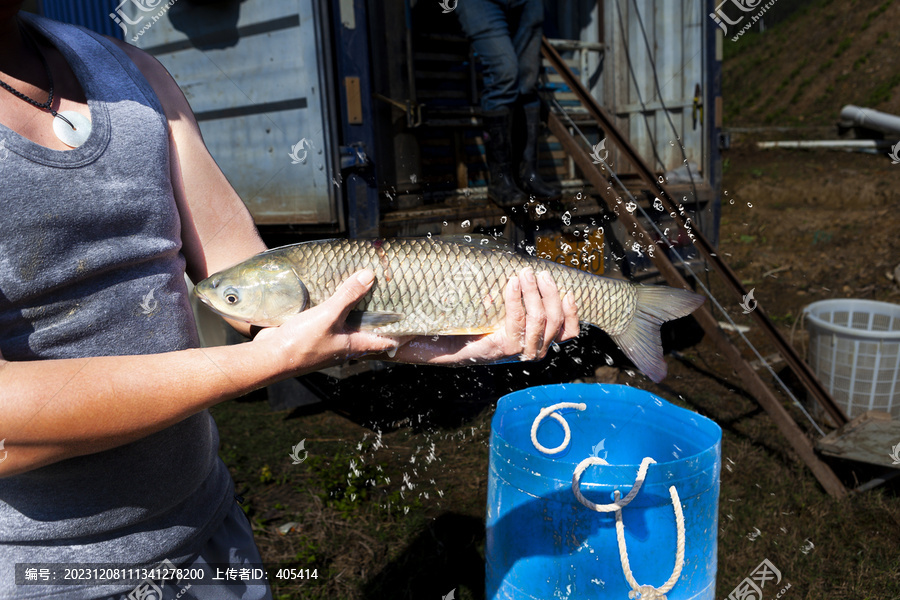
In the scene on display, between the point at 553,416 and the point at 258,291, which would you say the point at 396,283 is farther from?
the point at 553,416

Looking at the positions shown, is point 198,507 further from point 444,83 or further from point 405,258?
point 444,83

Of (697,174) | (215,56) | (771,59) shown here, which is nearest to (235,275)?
(215,56)

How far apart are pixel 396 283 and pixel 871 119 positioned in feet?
43.1

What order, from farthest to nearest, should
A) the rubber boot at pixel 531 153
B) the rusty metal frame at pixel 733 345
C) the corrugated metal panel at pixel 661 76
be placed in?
the corrugated metal panel at pixel 661 76 → the rubber boot at pixel 531 153 → the rusty metal frame at pixel 733 345

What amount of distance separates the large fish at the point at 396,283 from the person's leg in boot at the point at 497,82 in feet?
8.32

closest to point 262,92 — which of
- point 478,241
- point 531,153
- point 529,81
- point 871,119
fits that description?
point 529,81

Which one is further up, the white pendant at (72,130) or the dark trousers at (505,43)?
the dark trousers at (505,43)

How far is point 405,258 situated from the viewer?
67.0 inches

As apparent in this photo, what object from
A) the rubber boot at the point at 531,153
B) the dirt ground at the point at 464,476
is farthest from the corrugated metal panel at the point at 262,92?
the rubber boot at the point at 531,153

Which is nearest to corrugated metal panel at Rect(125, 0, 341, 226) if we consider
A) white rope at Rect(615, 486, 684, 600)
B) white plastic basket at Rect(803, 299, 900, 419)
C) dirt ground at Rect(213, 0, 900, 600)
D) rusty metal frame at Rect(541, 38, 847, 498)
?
dirt ground at Rect(213, 0, 900, 600)

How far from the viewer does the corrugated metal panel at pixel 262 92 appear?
3439 mm

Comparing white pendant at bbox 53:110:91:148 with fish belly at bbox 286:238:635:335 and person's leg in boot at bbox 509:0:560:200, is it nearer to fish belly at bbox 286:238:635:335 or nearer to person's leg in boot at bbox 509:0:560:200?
fish belly at bbox 286:238:635:335

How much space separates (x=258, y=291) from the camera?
1586mm

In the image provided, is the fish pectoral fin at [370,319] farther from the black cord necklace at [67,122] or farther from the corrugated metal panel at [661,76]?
the corrugated metal panel at [661,76]
